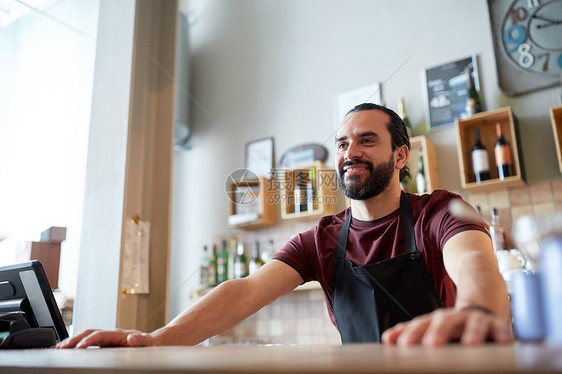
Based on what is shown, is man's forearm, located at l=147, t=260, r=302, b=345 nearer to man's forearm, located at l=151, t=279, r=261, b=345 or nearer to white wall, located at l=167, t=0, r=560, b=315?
man's forearm, located at l=151, t=279, r=261, b=345

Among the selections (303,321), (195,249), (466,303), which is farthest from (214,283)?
(466,303)

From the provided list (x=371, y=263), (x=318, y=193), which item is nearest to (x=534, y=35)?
(x=318, y=193)

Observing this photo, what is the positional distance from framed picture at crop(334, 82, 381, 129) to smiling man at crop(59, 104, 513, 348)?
4.78 feet

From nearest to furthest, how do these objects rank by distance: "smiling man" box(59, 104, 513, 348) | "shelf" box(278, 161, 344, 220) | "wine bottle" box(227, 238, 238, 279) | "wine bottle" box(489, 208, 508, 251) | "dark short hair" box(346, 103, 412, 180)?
1. "smiling man" box(59, 104, 513, 348)
2. "dark short hair" box(346, 103, 412, 180)
3. "wine bottle" box(489, 208, 508, 251)
4. "shelf" box(278, 161, 344, 220)
5. "wine bottle" box(227, 238, 238, 279)

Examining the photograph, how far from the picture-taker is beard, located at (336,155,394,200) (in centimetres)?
162

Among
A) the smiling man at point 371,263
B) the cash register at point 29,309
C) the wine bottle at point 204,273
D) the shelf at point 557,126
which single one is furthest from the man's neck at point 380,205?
the wine bottle at point 204,273

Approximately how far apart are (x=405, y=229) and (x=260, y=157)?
223 centimetres

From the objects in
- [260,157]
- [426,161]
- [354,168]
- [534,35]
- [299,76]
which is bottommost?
[354,168]

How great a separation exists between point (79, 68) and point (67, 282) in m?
1.10

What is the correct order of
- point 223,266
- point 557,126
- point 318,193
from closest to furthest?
point 557,126 → point 318,193 → point 223,266

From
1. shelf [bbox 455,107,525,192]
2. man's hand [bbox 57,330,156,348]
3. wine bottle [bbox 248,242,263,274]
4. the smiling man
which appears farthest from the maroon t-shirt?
wine bottle [bbox 248,242,263,274]

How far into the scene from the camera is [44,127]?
95.4 inches

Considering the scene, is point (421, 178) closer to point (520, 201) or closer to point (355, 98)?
point (520, 201)

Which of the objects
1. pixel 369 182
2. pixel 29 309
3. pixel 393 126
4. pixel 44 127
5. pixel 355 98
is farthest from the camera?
pixel 355 98
